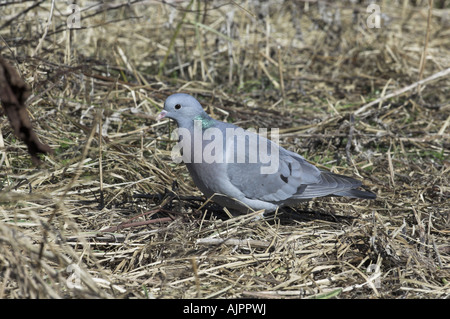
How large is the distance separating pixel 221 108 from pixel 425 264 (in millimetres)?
2354

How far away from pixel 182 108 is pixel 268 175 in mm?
692

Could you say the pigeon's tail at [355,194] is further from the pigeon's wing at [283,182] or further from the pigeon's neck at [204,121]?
the pigeon's neck at [204,121]

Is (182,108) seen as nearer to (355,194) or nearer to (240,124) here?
(355,194)

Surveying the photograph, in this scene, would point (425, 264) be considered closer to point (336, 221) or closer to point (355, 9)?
point (336, 221)

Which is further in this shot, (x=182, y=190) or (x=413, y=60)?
(x=413, y=60)

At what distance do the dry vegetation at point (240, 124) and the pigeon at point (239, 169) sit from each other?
17cm

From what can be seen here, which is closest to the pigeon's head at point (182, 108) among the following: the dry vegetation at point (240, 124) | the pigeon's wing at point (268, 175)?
the pigeon's wing at point (268, 175)

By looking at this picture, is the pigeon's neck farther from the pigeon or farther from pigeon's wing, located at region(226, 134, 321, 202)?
pigeon's wing, located at region(226, 134, 321, 202)

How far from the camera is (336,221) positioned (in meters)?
3.54

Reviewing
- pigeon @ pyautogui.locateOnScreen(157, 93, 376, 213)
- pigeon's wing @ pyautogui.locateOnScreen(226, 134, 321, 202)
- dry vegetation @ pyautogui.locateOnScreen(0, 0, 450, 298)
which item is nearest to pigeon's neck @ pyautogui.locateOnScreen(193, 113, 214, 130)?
pigeon @ pyautogui.locateOnScreen(157, 93, 376, 213)

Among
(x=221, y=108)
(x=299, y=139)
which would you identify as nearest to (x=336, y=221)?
(x=299, y=139)

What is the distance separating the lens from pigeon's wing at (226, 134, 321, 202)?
11.0 ft

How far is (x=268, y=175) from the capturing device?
3.45 metres
